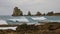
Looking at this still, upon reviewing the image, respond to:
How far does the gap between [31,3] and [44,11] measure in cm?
22

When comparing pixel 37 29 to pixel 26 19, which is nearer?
pixel 37 29

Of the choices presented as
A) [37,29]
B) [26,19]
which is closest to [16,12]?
[26,19]

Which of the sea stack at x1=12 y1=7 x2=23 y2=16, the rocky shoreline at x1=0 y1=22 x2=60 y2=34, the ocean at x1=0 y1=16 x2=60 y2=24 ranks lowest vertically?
the rocky shoreline at x1=0 y1=22 x2=60 y2=34

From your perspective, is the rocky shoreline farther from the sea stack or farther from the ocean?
the sea stack

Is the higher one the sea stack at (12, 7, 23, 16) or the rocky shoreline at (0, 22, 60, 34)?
the sea stack at (12, 7, 23, 16)

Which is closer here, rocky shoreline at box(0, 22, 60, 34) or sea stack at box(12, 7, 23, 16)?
rocky shoreline at box(0, 22, 60, 34)

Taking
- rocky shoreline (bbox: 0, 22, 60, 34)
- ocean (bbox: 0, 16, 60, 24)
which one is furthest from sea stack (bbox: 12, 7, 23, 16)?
rocky shoreline (bbox: 0, 22, 60, 34)

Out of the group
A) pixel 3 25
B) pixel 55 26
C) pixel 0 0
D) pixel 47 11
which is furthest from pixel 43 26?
pixel 0 0

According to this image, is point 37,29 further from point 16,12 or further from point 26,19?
point 16,12

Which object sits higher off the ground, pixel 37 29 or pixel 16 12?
pixel 16 12

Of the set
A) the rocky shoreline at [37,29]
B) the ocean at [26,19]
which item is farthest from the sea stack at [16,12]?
the rocky shoreline at [37,29]

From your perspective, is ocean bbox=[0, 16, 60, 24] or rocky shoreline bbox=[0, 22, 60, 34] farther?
ocean bbox=[0, 16, 60, 24]

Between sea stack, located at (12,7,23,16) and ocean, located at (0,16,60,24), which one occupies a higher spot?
sea stack, located at (12,7,23,16)

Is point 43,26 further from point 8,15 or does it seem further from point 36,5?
point 8,15
